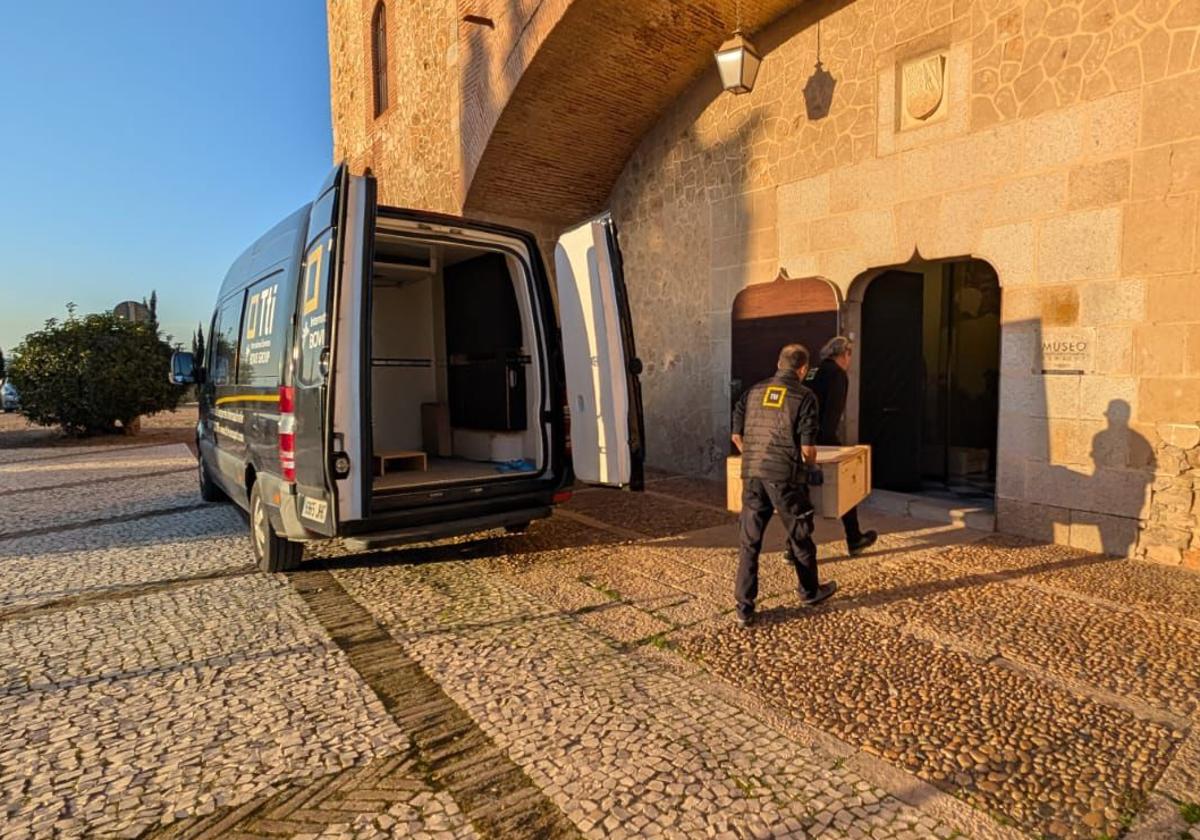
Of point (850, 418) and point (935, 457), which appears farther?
point (935, 457)

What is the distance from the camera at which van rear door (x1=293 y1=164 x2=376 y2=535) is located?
394 cm

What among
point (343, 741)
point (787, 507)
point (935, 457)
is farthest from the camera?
point (935, 457)

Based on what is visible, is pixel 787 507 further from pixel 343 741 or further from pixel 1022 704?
pixel 343 741

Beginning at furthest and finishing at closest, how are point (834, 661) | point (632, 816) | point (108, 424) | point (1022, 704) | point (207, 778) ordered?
point (108, 424), point (834, 661), point (1022, 704), point (207, 778), point (632, 816)

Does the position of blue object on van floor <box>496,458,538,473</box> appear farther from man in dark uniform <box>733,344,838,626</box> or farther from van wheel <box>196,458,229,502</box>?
van wheel <box>196,458,229,502</box>

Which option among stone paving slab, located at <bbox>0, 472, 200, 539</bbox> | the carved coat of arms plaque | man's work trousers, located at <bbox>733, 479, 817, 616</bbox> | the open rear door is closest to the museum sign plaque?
the carved coat of arms plaque

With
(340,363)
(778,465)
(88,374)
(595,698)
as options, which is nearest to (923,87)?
(778,465)

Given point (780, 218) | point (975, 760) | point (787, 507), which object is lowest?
point (975, 760)

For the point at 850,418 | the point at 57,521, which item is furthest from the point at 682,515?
the point at 57,521

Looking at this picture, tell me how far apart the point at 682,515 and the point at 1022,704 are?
3864 mm

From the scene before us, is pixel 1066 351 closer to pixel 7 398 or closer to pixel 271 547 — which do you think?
pixel 271 547

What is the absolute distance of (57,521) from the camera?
674cm

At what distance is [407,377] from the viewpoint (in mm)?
A: 7223

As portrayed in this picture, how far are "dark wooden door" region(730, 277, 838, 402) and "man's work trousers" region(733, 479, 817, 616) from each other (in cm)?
335
